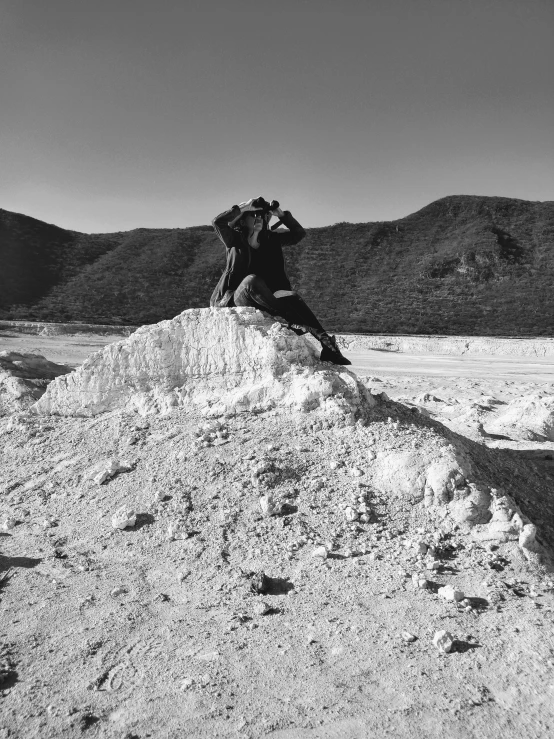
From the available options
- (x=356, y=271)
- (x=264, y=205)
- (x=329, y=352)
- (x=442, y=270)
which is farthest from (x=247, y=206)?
(x=356, y=271)

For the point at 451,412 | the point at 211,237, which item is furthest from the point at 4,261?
the point at 451,412

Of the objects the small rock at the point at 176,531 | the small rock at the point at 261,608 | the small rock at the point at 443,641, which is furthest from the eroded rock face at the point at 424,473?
the small rock at the point at 176,531

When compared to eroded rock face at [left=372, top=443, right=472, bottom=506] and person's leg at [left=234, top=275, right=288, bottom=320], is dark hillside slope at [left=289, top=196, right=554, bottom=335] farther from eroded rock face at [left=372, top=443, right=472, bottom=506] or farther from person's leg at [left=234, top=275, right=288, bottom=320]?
eroded rock face at [left=372, top=443, right=472, bottom=506]

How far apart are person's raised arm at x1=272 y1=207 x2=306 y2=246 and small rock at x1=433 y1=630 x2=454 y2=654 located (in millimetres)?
3988

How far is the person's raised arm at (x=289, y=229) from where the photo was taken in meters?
5.68

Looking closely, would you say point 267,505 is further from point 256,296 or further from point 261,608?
point 256,296

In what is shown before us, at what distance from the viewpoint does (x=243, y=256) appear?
5633 mm

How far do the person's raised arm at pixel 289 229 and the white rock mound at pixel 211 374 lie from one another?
0.99 m

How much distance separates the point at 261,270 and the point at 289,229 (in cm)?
56

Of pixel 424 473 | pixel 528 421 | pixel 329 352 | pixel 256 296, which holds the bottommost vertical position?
pixel 528 421

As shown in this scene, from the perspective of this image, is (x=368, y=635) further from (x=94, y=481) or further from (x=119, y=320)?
(x=119, y=320)

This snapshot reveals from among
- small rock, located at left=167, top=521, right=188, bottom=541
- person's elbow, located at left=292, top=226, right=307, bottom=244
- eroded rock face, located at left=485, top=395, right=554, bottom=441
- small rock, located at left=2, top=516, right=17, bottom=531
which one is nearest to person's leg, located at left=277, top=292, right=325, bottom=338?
person's elbow, located at left=292, top=226, right=307, bottom=244

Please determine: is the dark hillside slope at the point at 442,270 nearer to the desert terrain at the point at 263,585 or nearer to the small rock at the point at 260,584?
the desert terrain at the point at 263,585

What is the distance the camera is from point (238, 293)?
18.1 feet
